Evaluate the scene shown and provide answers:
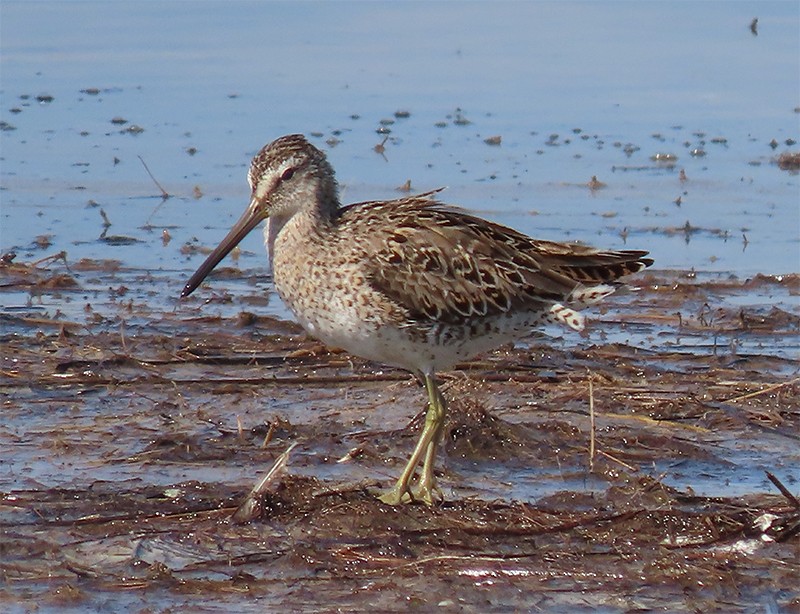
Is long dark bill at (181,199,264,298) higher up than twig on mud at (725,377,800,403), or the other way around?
long dark bill at (181,199,264,298)

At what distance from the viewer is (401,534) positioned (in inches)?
229

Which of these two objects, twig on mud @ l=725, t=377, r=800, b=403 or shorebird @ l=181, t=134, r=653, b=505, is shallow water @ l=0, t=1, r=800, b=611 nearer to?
twig on mud @ l=725, t=377, r=800, b=403

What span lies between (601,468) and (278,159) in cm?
173

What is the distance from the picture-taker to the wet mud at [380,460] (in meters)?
5.46

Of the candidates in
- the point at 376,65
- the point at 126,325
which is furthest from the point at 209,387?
the point at 376,65

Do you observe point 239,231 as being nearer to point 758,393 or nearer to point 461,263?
point 461,263

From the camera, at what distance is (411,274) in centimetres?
642

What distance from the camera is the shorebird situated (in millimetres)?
6344

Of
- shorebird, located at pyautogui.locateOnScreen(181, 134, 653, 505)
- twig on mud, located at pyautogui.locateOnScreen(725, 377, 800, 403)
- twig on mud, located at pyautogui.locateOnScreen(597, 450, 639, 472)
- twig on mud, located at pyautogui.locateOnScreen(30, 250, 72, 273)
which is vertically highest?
shorebird, located at pyautogui.locateOnScreen(181, 134, 653, 505)

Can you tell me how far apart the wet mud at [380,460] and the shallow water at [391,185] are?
0.02 meters

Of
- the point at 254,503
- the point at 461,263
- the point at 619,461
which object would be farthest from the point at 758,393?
the point at 254,503

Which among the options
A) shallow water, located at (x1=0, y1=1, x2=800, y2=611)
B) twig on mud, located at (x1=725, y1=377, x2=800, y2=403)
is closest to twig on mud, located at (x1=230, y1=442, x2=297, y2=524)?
shallow water, located at (x1=0, y1=1, x2=800, y2=611)

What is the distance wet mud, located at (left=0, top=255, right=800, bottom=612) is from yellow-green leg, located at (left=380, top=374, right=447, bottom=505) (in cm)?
14

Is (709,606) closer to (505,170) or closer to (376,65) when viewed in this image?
(505,170)
